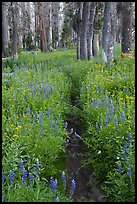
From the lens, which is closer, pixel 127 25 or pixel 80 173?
pixel 80 173

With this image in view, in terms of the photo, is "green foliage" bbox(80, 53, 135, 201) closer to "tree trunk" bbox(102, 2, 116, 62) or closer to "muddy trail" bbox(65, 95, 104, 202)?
"muddy trail" bbox(65, 95, 104, 202)

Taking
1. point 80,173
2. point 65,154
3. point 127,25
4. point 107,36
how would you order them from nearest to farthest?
point 80,173 → point 65,154 → point 107,36 → point 127,25

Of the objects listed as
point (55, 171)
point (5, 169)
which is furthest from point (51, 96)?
point (5, 169)

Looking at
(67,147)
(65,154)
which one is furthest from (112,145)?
(67,147)

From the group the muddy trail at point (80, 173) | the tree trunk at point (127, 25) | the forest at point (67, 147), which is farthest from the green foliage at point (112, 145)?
the tree trunk at point (127, 25)

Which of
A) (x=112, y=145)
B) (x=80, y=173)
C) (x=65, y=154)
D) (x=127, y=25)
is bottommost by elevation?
(x=80, y=173)

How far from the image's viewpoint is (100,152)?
15.1 ft

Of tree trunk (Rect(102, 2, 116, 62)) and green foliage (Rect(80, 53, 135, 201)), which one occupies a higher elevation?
tree trunk (Rect(102, 2, 116, 62))

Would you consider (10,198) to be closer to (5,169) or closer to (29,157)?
(5,169)

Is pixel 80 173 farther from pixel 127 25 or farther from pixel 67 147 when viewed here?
pixel 127 25

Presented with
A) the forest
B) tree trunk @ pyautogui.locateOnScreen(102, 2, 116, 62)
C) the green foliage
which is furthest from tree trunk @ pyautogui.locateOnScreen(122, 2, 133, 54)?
the green foliage

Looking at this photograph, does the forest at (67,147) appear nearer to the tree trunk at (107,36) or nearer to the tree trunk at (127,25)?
the tree trunk at (107,36)

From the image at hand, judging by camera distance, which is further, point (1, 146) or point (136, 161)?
point (1, 146)

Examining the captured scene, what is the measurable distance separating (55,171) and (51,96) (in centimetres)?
241
